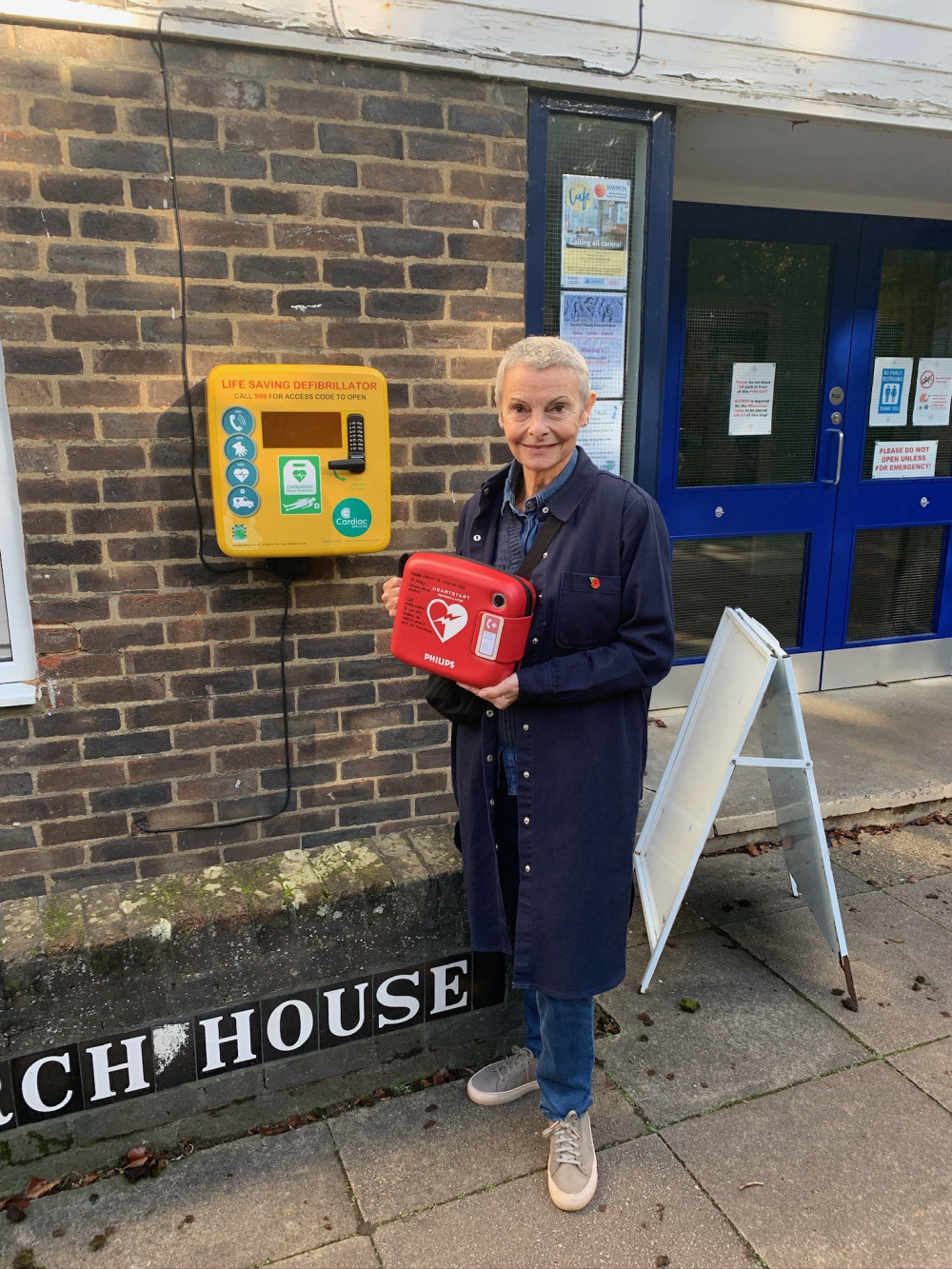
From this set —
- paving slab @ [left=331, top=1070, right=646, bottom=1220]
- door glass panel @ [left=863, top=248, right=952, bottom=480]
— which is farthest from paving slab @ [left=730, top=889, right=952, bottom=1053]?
door glass panel @ [left=863, top=248, right=952, bottom=480]

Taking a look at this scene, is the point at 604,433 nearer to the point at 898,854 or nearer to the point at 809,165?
the point at 809,165

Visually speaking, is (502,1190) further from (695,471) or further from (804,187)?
(804,187)

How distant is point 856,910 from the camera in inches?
132

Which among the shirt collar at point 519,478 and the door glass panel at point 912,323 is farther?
the door glass panel at point 912,323

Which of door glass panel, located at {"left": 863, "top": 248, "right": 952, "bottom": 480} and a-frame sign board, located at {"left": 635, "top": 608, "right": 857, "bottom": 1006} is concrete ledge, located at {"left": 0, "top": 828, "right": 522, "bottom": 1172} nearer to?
a-frame sign board, located at {"left": 635, "top": 608, "right": 857, "bottom": 1006}

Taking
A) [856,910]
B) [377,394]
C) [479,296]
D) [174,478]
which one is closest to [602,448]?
[479,296]

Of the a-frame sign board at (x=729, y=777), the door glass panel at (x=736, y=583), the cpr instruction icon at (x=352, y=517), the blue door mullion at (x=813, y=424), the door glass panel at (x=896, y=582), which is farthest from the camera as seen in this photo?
the door glass panel at (x=896, y=582)

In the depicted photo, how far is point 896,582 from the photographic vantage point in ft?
17.9

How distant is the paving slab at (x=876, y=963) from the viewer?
2721 mm

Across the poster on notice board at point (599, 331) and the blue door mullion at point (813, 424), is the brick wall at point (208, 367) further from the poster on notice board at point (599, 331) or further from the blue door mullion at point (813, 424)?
the blue door mullion at point (813, 424)

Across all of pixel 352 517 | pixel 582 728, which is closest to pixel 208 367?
pixel 352 517

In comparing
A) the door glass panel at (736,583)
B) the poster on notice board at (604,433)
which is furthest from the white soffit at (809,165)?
the door glass panel at (736,583)

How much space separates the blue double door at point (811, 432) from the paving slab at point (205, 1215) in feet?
11.0

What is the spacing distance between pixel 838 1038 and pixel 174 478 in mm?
2664
